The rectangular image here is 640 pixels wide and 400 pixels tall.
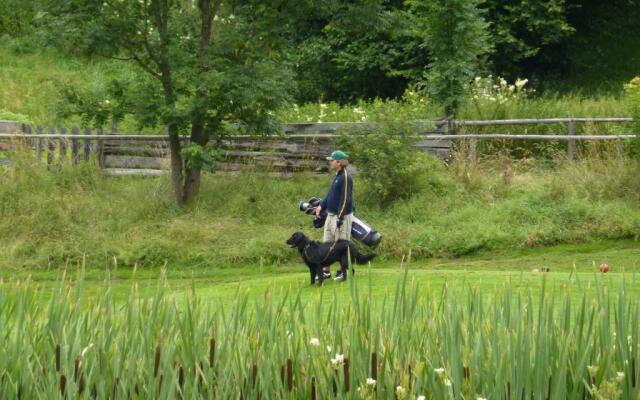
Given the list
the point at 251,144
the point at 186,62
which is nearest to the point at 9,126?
the point at 251,144

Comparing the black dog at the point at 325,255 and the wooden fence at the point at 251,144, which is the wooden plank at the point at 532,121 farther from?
the black dog at the point at 325,255

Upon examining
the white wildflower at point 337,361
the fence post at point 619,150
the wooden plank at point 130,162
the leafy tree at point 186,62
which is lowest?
the wooden plank at point 130,162

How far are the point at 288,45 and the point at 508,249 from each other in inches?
249

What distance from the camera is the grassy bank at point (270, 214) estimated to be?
18812 mm

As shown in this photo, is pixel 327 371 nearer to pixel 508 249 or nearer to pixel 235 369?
pixel 235 369

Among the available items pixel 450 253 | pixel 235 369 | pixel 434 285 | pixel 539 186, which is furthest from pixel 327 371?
pixel 539 186

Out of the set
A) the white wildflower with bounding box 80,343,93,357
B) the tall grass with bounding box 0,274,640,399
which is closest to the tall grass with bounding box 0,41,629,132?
the tall grass with bounding box 0,274,640,399

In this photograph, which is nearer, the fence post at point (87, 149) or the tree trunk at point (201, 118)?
the tree trunk at point (201, 118)

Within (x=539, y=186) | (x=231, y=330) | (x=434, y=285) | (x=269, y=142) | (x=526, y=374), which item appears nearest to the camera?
(x=526, y=374)

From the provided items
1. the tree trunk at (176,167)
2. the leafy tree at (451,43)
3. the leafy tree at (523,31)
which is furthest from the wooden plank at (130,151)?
the leafy tree at (523,31)

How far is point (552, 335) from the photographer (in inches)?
206

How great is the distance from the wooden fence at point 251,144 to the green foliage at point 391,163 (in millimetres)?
968

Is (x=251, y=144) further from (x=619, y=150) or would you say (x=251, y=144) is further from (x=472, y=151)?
(x=619, y=150)

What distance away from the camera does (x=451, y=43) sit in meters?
23.6
